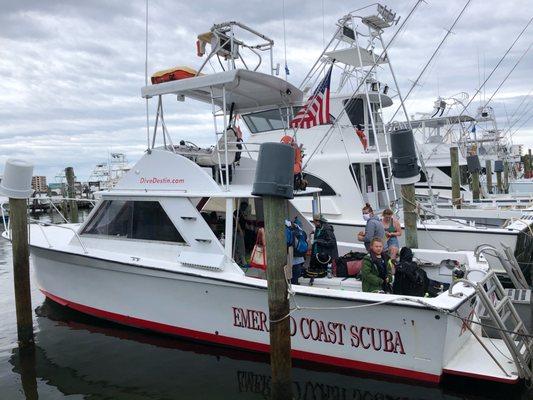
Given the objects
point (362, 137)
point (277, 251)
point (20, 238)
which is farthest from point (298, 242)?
point (362, 137)

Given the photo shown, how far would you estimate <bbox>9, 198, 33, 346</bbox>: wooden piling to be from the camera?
263 inches

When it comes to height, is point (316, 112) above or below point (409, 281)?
above

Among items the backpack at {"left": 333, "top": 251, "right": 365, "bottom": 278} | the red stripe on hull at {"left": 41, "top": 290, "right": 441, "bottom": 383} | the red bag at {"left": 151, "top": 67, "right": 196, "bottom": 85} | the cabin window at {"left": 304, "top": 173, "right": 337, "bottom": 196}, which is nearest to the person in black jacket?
the backpack at {"left": 333, "top": 251, "right": 365, "bottom": 278}

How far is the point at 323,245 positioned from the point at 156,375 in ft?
9.20

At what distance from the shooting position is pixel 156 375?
6.10 meters

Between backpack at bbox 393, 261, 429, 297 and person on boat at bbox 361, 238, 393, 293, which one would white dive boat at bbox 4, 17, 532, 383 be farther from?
person on boat at bbox 361, 238, 393, 293

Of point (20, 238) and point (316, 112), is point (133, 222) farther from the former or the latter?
point (316, 112)

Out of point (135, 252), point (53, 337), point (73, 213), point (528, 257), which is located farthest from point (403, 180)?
point (73, 213)

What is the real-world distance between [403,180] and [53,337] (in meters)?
6.17

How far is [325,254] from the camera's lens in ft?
22.3

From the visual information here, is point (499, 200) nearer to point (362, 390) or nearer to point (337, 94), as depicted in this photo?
point (337, 94)

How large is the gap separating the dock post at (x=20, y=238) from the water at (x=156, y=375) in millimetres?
415

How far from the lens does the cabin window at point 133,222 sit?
22.6 ft

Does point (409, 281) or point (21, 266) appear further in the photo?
point (21, 266)
